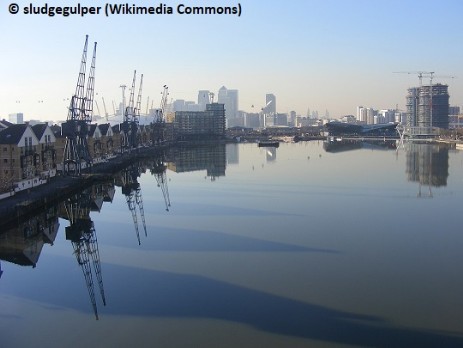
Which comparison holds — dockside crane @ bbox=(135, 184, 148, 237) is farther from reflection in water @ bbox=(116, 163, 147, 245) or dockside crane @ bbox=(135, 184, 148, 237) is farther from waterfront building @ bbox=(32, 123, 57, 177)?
waterfront building @ bbox=(32, 123, 57, 177)

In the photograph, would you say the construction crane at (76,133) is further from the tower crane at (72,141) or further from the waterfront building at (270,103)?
the waterfront building at (270,103)

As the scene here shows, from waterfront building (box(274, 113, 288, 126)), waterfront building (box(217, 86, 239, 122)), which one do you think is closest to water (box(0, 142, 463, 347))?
waterfront building (box(274, 113, 288, 126))

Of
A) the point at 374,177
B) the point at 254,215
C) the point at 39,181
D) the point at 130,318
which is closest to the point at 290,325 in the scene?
the point at 130,318

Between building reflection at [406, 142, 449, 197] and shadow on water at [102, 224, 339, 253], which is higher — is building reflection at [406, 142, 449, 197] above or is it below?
above

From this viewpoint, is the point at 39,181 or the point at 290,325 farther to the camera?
the point at 39,181

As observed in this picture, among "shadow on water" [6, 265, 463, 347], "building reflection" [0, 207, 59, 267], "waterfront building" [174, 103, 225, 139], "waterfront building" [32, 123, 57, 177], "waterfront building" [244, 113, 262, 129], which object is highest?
"waterfront building" [244, 113, 262, 129]

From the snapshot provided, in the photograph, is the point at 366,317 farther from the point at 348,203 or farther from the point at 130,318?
the point at 348,203

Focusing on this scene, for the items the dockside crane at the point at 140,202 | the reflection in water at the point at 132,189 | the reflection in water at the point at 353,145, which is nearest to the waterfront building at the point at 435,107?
the reflection in water at the point at 353,145
